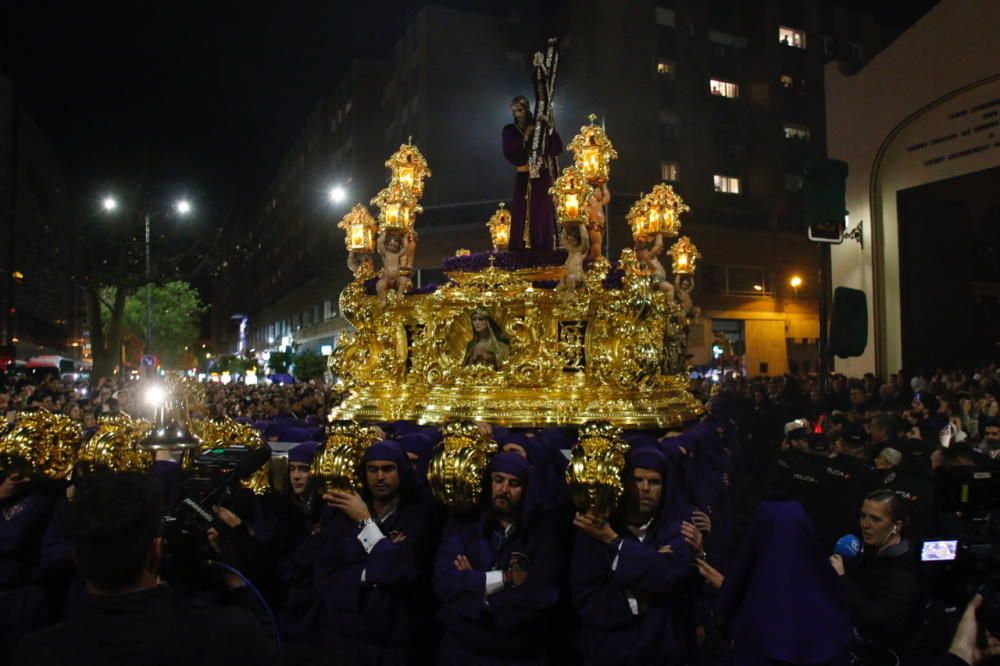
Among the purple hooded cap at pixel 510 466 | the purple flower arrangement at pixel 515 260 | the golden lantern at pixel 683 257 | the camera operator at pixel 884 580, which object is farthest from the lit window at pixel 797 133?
the purple hooded cap at pixel 510 466

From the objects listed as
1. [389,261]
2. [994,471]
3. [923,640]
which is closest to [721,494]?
[923,640]

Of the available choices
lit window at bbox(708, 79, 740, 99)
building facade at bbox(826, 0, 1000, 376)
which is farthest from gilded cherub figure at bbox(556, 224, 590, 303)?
lit window at bbox(708, 79, 740, 99)

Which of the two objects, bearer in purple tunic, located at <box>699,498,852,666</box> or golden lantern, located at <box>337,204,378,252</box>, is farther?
golden lantern, located at <box>337,204,378,252</box>

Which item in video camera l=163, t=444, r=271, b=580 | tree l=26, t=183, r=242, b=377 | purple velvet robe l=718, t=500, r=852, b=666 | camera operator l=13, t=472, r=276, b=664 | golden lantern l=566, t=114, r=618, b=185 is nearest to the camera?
camera operator l=13, t=472, r=276, b=664

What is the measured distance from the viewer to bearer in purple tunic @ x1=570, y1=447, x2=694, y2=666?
390cm

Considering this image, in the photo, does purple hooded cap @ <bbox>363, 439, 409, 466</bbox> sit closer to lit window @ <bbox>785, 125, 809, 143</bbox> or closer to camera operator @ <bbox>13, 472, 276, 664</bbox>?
camera operator @ <bbox>13, 472, 276, 664</bbox>

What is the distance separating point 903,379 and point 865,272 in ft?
12.2

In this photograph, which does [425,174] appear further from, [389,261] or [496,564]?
[496,564]

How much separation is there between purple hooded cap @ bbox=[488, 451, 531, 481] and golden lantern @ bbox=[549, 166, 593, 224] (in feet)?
16.5

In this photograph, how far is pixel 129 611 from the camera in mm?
2053

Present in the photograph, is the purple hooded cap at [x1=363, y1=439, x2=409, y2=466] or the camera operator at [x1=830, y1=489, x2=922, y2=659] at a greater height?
the purple hooded cap at [x1=363, y1=439, x2=409, y2=466]

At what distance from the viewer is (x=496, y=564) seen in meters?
4.19

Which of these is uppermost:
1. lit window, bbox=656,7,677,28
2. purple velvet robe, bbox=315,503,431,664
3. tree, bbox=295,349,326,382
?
lit window, bbox=656,7,677,28

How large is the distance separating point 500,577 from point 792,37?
38849 millimetres
